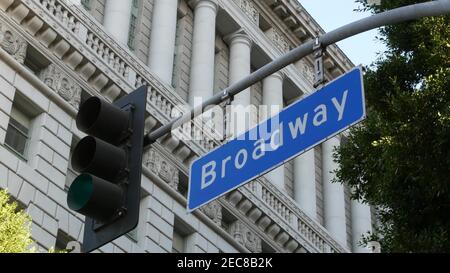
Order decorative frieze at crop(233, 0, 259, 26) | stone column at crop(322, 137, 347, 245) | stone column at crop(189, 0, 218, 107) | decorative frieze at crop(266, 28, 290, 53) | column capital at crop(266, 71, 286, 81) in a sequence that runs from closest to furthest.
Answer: stone column at crop(189, 0, 218, 107) → stone column at crop(322, 137, 347, 245) → decorative frieze at crop(233, 0, 259, 26) → column capital at crop(266, 71, 286, 81) → decorative frieze at crop(266, 28, 290, 53)

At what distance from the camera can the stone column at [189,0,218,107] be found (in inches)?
1264

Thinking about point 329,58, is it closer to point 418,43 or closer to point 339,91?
point 418,43

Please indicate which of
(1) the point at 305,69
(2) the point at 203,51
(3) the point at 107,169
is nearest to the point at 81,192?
(3) the point at 107,169

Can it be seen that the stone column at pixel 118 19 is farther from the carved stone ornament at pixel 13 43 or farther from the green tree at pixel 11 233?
the green tree at pixel 11 233

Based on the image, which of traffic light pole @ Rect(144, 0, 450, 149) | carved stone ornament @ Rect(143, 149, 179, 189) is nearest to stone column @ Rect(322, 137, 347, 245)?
carved stone ornament @ Rect(143, 149, 179, 189)

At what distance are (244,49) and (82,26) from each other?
11.3 m

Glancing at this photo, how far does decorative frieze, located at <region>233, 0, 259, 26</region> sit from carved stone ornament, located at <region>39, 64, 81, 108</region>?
44.9 ft

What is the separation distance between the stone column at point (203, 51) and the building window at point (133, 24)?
2646 millimetres

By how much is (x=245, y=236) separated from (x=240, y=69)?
825 cm

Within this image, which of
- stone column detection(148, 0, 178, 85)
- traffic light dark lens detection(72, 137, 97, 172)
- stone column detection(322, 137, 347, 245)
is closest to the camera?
traffic light dark lens detection(72, 137, 97, 172)

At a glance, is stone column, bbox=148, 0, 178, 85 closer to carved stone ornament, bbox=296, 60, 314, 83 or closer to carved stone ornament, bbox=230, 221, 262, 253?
carved stone ornament, bbox=230, 221, 262, 253

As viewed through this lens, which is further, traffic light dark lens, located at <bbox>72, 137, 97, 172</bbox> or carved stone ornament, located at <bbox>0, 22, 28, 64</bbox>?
carved stone ornament, located at <bbox>0, 22, 28, 64</bbox>

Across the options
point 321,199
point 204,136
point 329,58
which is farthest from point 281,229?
point 329,58
